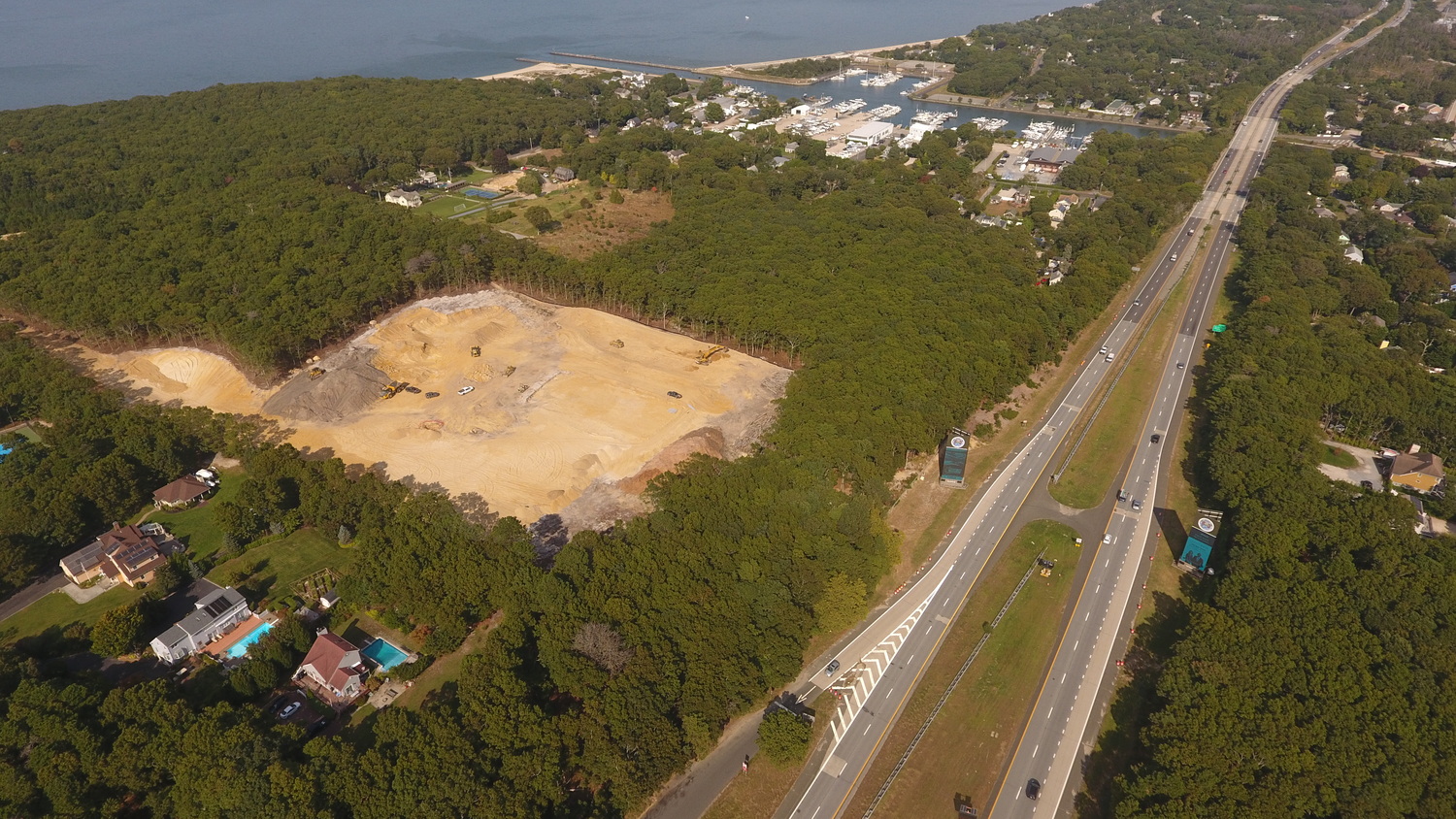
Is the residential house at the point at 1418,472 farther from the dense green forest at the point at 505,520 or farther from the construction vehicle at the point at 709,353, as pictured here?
the construction vehicle at the point at 709,353

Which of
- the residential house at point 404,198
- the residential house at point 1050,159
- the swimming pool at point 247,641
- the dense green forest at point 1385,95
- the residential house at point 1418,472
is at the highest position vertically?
the dense green forest at point 1385,95

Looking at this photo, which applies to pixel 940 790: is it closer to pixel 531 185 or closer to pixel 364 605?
pixel 364 605

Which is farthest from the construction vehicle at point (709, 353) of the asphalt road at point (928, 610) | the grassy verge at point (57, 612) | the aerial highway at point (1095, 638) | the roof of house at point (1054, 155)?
the roof of house at point (1054, 155)

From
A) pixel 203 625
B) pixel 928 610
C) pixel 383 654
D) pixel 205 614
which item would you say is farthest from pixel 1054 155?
pixel 203 625

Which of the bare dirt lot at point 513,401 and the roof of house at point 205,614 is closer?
the roof of house at point 205,614

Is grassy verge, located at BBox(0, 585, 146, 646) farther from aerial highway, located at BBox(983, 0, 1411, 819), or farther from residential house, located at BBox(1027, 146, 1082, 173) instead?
residential house, located at BBox(1027, 146, 1082, 173)

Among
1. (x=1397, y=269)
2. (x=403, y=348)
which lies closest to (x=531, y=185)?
(x=403, y=348)

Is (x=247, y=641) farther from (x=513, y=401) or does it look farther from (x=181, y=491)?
(x=513, y=401)
